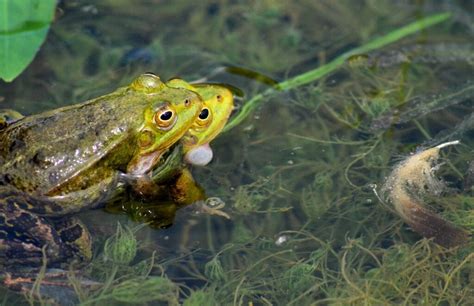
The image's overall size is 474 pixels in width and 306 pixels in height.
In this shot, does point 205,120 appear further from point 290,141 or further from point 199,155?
point 290,141

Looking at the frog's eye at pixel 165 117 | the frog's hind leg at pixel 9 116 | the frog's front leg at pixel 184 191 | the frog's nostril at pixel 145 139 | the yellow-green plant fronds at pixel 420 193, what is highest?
the frog's eye at pixel 165 117

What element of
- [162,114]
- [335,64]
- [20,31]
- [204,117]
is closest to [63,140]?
[162,114]

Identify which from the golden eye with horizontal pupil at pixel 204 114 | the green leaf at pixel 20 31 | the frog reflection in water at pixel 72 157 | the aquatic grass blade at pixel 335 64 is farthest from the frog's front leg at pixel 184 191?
the green leaf at pixel 20 31

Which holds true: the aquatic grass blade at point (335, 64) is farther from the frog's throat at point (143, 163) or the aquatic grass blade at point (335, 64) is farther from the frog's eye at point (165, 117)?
the frog's eye at point (165, 117)

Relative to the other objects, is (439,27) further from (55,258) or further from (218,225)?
(55,258)

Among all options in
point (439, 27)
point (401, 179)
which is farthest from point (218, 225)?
point (439, 27)

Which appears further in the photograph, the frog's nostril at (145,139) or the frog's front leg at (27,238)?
the frog's nostril at (145,139)

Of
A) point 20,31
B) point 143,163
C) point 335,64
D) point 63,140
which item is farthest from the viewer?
point 335,64

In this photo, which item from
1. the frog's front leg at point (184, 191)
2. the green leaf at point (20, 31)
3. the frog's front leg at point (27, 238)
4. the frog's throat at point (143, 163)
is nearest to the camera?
the frog's front leg at point (27, 238)
